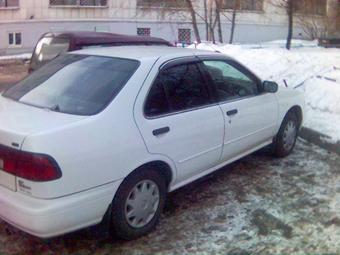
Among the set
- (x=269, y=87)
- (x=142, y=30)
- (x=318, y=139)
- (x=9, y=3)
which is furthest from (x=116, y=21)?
(x=269, y=87)

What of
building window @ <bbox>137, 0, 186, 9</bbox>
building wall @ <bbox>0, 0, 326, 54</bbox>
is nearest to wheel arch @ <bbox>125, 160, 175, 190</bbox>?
building window @ <bbox>137, 0, 186, 9</bbox>

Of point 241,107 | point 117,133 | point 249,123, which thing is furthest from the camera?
point 249,123

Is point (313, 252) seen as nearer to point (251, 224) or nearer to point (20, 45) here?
point (251, 224)

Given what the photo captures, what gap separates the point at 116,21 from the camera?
21.2 meters

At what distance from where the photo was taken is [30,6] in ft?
65.6

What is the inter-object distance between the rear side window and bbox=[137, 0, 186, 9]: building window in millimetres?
15281

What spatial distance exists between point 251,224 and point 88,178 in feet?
5.33

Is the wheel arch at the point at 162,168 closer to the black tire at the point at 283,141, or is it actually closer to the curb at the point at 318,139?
the black tire at the point at 283,141

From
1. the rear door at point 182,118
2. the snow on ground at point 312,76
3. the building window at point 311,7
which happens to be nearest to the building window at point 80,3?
the building window at point 311,7

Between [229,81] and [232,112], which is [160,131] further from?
[229,81]

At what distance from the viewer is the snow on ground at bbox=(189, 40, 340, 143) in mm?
7070

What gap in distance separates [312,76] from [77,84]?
605 centimetres

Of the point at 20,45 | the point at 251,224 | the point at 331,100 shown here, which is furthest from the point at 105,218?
the point at 20,45

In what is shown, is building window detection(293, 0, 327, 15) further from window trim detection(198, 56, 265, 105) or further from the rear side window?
the rear side window
